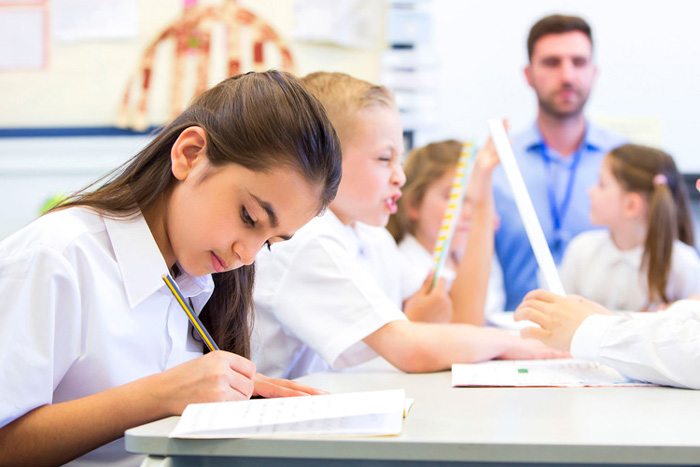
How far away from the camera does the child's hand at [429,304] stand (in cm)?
151

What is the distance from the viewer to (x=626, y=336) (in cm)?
94

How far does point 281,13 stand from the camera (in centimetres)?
280

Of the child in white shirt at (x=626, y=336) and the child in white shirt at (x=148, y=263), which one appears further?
the child in white shirt at (x=626, y=336)

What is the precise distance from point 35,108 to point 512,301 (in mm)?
2057

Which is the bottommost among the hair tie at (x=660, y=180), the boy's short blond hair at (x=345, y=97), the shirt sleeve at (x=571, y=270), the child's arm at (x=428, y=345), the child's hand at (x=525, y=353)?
the shirt sleeve at (x=571, y=270)

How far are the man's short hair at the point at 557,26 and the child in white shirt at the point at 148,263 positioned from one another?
2.12 m

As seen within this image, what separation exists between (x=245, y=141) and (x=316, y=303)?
0.35 meters

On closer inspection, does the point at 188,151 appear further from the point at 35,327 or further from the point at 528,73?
the point at 528,73

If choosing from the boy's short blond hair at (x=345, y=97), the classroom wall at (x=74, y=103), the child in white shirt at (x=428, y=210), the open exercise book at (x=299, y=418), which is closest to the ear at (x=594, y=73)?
the child in white shirt at (x=428, y=210)

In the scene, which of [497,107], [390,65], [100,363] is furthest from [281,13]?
[100,363]

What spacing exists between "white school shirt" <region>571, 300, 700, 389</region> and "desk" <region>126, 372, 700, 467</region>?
0.43ft

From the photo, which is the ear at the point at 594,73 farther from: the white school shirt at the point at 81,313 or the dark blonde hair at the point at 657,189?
the white school shirt at the point at 81,313

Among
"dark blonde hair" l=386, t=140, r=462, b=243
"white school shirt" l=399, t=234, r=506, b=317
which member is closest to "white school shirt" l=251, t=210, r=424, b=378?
"white school shirt" l=399, t=234, r=506, b=317

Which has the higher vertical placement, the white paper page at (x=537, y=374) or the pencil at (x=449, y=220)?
the pencil at (x=449, y=220)
